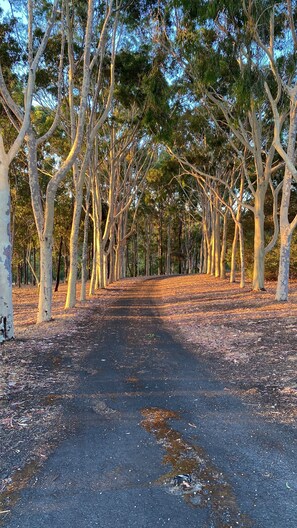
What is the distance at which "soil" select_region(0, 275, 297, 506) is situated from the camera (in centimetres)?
375

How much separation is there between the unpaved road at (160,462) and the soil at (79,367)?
199 millimetres

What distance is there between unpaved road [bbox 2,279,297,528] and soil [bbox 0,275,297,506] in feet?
0.65

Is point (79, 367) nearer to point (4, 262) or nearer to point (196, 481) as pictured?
point (4, 262)

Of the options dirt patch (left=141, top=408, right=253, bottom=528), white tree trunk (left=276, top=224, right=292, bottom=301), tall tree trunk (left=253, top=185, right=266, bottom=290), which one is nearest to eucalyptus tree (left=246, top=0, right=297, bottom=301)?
white tree trunk (left=276, top=224, right=292, bottom=301)

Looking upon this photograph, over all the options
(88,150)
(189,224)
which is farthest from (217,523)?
(189,224)

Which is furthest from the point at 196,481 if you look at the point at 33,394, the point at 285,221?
the point at 285,221

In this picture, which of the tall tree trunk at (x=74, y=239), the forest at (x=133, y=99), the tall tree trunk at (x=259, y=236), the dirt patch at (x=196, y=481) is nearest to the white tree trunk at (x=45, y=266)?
the forest at (x=133, y=99)

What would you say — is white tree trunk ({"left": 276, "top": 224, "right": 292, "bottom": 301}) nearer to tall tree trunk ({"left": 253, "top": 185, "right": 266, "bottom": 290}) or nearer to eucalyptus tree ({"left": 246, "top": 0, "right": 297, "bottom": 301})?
eucalyptus tree ({"left": 246, "top": 0, "right": 297, "bottom": 301})

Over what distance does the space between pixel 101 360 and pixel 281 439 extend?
12.5 feet

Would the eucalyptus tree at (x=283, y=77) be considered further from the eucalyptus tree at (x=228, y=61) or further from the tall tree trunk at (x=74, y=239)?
the tall tree trunk at (x=74, y=239)

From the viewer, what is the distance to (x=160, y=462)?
10.8ft

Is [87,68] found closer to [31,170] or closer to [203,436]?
[31,170]

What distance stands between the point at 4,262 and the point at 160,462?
559 cm

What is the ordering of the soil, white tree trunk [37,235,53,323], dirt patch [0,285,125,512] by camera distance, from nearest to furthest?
dirt patch [0,285,125,512], the soil, white tree trunk [37,235,53,323]
